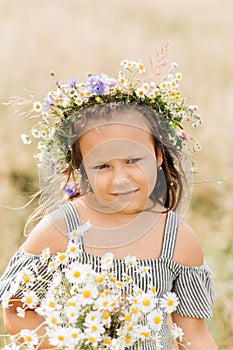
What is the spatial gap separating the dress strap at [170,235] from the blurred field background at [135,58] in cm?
79

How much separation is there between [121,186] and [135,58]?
6.33 metres

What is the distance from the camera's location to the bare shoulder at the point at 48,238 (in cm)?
251

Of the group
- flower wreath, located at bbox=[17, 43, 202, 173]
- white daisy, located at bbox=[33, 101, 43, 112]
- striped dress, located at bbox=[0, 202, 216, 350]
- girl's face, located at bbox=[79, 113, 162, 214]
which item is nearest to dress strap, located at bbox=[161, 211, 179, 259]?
striped dress, located at bbox=[0, 202, 216, 350]

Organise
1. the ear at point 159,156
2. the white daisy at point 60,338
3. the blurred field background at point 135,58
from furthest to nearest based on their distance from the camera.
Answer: the blurred field background at point 135,58 → the ear at point 159,156 → the white daisy at point 60,338

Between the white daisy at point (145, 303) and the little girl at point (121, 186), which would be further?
the little girl at point (121, 186)

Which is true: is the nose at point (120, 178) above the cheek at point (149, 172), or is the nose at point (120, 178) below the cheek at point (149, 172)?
below

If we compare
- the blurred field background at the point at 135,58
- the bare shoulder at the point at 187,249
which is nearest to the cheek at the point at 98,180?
the bare shoulder at the point at 187,249

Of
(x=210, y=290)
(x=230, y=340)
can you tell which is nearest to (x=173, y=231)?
(x=210, y=290)

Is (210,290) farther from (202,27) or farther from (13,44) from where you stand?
(202,27)

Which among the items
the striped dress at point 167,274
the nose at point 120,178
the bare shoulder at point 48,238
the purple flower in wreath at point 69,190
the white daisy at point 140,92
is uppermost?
the white daisy at point 140,92

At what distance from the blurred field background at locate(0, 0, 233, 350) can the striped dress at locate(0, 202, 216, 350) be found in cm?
68

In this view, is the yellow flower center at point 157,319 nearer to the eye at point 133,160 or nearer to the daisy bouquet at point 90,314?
the daisy bouquet at point 90,314

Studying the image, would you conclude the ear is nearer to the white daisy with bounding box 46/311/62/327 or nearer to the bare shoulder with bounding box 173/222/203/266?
the bare shoulder with bounding box 173/222/203/266

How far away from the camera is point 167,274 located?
2.55 meters
